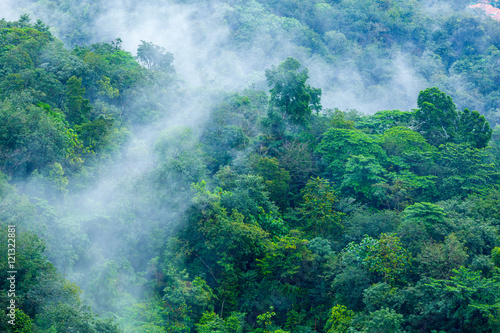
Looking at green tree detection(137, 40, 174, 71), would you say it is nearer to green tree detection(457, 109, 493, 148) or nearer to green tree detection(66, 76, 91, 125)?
green tree detection(66, 76, 91, 125)

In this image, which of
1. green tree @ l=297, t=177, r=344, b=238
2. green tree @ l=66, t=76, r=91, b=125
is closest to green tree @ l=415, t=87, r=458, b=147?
green tree @ l=297, t=177, r=344, b=238

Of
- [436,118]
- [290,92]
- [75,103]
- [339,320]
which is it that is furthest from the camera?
[290,92]

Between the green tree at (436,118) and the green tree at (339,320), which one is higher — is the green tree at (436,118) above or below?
above

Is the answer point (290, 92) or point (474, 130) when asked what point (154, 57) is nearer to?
point (290, 92)

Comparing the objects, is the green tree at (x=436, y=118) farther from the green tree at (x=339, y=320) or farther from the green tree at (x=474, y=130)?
the green tree at (x=339, y=320)

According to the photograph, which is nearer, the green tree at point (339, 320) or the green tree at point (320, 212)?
the green tree at point (339, 320)

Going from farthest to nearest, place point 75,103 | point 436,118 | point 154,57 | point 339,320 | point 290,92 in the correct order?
point 154,57 < point 290,92 < point 436,118 < point 75,103 < point 339,320

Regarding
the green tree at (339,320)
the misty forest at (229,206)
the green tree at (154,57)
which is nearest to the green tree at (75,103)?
the misty forest at (229,206)

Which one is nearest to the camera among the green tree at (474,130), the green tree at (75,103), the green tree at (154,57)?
the green tree at (75,103)

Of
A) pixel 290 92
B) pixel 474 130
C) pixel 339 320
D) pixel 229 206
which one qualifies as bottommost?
pixel 339 320

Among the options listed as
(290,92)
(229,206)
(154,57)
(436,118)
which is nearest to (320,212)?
(229,206)

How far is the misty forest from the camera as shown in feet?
44.9

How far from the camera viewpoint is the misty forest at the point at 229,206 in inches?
539

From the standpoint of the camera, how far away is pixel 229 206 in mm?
17719
